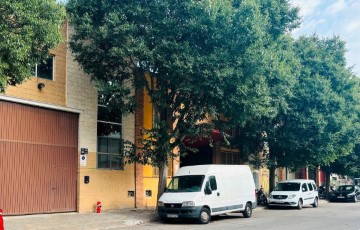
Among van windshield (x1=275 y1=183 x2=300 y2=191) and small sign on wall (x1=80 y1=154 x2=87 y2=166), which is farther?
van windshield (x1=275 y1=183 x2=300 y2=191)

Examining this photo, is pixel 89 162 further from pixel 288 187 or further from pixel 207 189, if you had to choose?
pixel 288 187

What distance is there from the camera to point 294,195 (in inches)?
982

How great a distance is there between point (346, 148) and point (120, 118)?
17.4m

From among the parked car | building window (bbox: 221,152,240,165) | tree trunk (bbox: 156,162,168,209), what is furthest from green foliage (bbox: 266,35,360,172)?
tree trunk (bbox: 156,162,168,209)

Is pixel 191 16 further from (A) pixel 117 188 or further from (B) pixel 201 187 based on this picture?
(A) pixel 117 188

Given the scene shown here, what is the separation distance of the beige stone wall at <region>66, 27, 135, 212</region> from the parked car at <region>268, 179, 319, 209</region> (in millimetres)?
9403

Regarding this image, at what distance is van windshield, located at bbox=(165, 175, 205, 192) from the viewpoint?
17219 millimetres

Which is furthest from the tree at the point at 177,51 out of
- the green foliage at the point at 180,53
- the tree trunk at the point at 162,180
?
the tree trunk at the point at 162,180

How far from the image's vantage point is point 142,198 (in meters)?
22.3

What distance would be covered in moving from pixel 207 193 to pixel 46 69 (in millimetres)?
8583

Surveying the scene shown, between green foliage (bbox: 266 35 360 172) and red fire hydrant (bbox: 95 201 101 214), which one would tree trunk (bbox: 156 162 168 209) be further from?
green foliage (bbox: 266 35 360 172)

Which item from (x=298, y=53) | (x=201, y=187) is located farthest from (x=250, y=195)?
(x=298, y=53)

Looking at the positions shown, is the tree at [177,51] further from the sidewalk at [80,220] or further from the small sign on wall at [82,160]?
the small sign on wall at [82,160]

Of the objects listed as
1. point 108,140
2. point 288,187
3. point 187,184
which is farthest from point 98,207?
point 288,187
